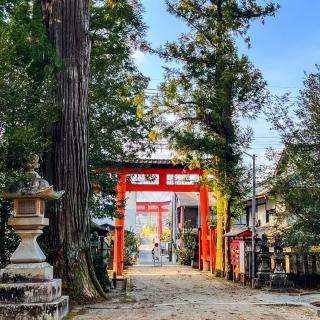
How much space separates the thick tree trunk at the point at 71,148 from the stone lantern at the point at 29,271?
72.6 inches

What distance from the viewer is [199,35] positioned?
65.2 ft

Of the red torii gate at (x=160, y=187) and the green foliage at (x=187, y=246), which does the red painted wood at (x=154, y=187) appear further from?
the green foliage at (x=187, y=246)

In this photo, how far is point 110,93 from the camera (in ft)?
52.1

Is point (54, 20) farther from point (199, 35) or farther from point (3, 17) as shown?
point (199, 35)

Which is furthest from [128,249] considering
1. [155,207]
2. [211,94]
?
[155,207]

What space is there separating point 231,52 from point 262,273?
8.48 meters

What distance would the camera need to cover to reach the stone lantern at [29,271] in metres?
8.12

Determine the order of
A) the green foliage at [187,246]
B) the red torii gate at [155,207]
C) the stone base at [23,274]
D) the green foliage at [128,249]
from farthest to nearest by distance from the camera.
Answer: the red torii gate at [155,207]
the green foliage at [187,246]
the green foliage at [128,249]
the stone base at [23,274]

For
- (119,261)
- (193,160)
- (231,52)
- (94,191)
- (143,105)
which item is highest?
(231,52)

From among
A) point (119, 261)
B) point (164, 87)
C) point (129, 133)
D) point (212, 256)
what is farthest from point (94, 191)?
point (212, 256)

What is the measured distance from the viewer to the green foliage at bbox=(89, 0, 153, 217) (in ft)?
49.9

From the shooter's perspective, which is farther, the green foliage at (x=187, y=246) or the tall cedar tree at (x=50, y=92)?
the green foliage at (x=187, y=246)

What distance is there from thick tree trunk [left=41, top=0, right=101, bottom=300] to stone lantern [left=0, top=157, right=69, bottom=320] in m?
1.85

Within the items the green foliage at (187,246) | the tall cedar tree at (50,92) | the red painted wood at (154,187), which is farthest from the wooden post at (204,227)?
the tall cedar tree at (50,92)
